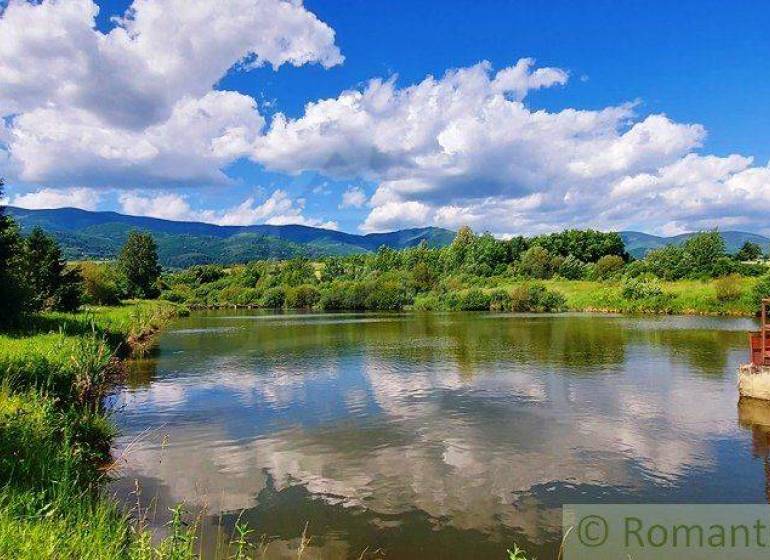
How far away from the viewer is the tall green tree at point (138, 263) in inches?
4218

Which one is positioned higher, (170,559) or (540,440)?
(170,559)

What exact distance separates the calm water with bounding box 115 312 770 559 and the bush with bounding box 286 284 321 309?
107 metres

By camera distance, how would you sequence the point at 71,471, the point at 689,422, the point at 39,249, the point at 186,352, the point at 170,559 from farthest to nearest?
the point at 39,249 < the point at 186,352 < the point at 689,422 < the point at 71,471 < the point at 170,559

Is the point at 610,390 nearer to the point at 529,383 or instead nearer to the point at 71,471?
the point at 529,383

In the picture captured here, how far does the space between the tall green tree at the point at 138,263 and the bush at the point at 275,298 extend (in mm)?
43040

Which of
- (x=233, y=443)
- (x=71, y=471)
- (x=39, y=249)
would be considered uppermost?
(x=39, y=249)

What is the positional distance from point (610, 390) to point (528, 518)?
15.9 m

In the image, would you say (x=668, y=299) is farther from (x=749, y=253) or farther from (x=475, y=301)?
(x=749, y=253)

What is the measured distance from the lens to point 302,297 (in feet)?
479

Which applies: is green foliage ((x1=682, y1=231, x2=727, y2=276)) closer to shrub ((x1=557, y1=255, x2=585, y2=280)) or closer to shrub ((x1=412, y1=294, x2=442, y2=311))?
shrub ((x1=557, y1=255, x2=585, y2=280))

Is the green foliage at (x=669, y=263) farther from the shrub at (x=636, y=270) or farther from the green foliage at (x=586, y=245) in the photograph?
the green foliage at (x=586, y=245)

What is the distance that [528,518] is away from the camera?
12172 millimetres

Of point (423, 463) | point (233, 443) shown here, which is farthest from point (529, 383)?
point (233, 443)

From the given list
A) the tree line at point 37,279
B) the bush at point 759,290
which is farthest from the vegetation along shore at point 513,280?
the tree line at point 37,279
